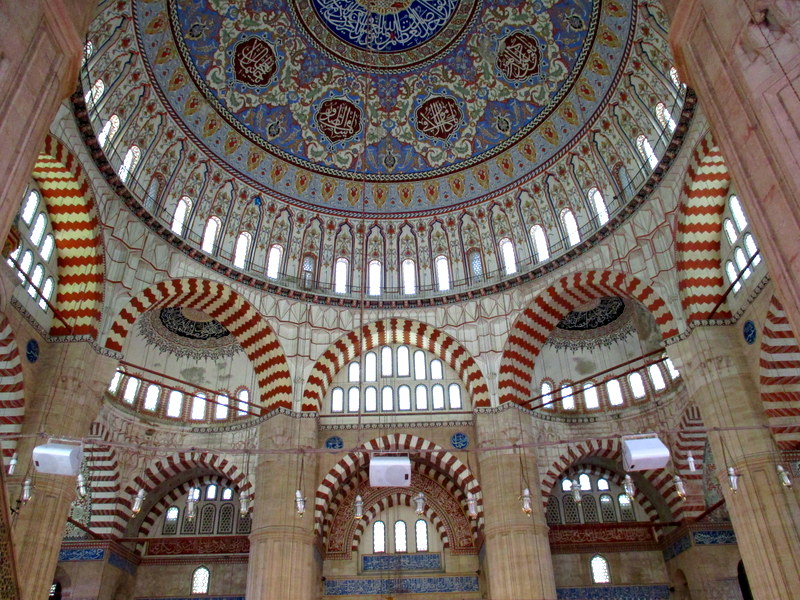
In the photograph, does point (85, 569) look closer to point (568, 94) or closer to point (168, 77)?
point (168, 77)

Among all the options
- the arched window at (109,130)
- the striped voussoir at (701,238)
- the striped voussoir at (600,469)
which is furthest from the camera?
the striped voussoir at (600,469)

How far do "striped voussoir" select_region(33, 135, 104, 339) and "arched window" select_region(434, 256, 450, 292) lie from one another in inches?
330

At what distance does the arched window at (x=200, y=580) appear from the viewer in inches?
646

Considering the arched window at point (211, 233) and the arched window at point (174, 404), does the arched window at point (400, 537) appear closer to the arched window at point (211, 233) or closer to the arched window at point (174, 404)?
the arched window at point (174, 404)

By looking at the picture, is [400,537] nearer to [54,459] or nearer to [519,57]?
[54,459]

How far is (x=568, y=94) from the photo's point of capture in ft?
51.2

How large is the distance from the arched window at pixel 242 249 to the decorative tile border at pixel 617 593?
37.6ft

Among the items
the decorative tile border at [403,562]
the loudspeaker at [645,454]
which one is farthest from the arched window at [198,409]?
the loudspeaker at [645,454]

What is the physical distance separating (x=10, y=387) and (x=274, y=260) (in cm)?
712

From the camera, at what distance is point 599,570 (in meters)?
16.2

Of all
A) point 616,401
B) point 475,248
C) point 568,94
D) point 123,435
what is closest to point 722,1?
point 568,94

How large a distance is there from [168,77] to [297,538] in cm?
1066

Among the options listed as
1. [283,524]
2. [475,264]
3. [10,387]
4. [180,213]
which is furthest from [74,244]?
[475,264]

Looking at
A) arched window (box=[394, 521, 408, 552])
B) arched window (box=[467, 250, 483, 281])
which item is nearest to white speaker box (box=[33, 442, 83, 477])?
arched window (box=[394, 521, 408, 552])
